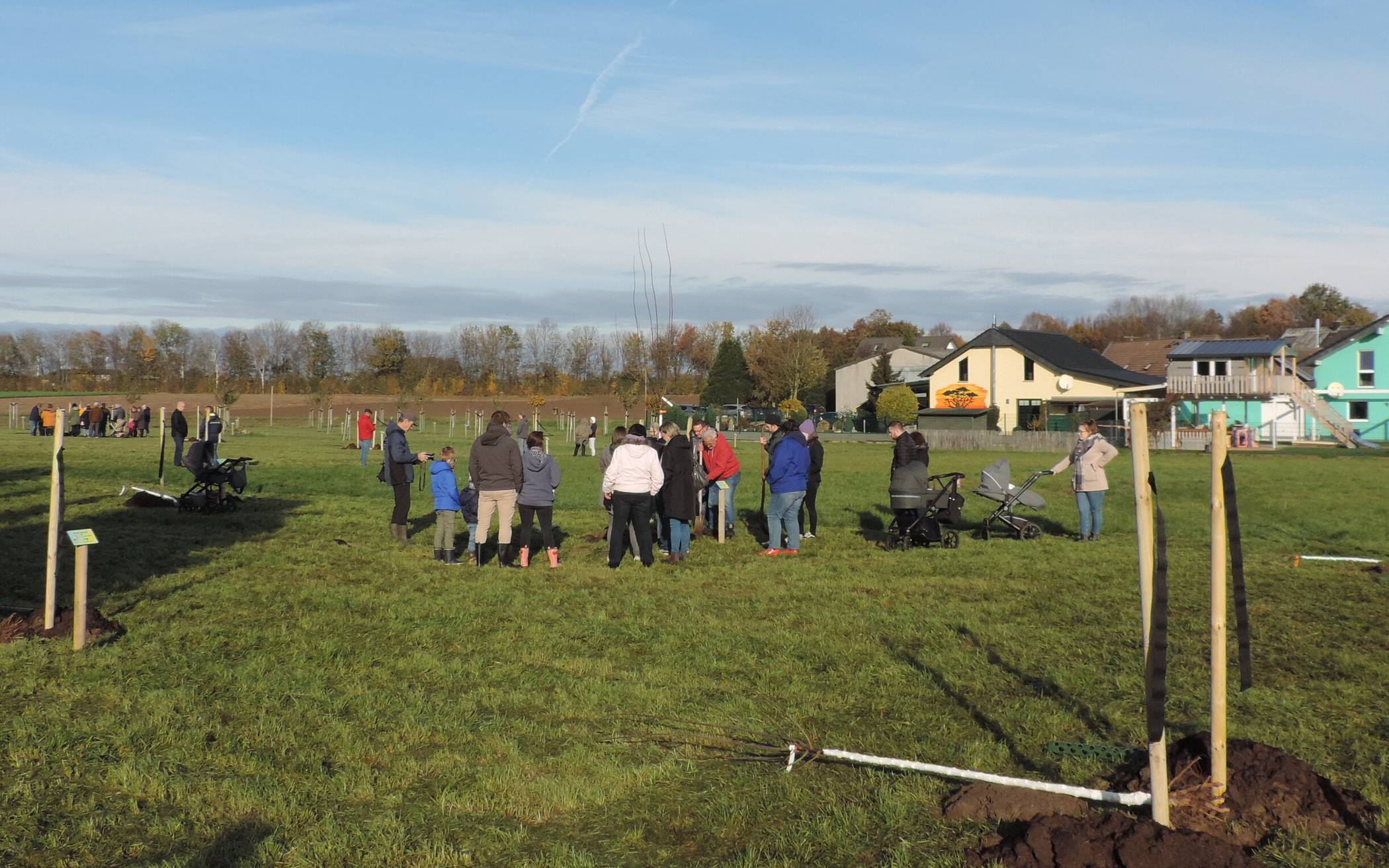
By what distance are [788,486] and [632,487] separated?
2.12 metres

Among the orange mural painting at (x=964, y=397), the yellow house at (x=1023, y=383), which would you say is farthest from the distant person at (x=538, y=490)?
the orange mural painting at (x=964, y=397)

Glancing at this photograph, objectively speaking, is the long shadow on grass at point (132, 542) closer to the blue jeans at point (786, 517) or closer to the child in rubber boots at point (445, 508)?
the child in rubber boots at point (445, 508)

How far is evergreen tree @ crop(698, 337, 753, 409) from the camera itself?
8662cm

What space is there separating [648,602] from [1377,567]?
26.8ft

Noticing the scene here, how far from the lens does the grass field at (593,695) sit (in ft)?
15.8

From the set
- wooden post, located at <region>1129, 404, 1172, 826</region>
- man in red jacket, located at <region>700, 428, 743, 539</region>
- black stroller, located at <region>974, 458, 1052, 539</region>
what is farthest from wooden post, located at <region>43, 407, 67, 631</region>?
black stroller, located at <region>974, 458, 1052, 539</region>

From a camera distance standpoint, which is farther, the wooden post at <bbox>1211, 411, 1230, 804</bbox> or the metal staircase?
the metal staircase

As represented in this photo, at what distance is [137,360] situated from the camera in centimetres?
10712

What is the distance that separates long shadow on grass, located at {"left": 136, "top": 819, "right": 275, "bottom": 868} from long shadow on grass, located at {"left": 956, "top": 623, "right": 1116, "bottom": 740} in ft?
14.1

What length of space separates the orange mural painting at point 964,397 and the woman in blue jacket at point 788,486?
1855 inches

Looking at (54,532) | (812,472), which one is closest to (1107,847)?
(54,532)

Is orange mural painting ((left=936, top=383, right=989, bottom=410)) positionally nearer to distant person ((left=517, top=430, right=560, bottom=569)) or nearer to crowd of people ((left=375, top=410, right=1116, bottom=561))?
crowd of people ((left=375, top=410, right=1116, bottom=561))

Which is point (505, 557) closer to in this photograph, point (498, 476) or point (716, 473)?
point (498, 476)

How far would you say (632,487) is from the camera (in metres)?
12.4
